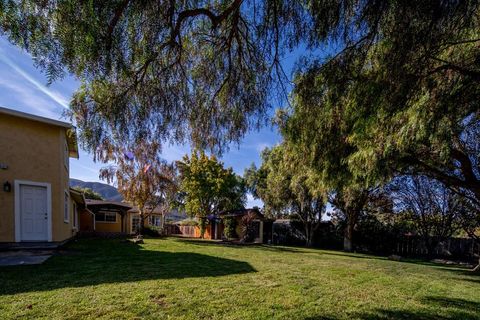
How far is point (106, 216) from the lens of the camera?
24.6 metres

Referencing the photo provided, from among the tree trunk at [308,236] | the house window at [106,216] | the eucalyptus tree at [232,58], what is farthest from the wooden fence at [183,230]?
the eucalyptus tree at [232,58]

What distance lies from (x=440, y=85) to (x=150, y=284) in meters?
5.17

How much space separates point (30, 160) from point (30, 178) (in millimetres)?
609

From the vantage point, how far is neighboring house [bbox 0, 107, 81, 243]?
351 inches

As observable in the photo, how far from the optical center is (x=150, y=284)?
16.4 feet

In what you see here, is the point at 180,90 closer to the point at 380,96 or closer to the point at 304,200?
the point at 380,96

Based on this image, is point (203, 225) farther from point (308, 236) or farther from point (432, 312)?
point (432, 312)

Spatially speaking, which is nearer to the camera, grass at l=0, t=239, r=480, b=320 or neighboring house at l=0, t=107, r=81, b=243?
grass at l=0, t=239, r=480, b=320

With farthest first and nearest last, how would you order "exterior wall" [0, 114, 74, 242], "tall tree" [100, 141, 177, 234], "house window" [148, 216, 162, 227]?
"house window" [148, 216, 162, 227] → "tall tree" [100, 141, 177, 234] → "exterior wall" [0, 114, 74, 242]

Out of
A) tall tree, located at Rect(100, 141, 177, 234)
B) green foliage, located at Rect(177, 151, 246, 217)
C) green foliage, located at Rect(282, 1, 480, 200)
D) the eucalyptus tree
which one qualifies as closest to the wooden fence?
green foliage, located at Rect(177, 151, 246, 217)

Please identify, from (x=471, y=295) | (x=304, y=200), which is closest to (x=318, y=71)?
(x=471, y=295)

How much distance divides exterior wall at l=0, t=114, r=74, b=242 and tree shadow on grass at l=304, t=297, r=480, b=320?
9749 mm

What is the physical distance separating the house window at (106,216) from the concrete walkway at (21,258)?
55.6ft

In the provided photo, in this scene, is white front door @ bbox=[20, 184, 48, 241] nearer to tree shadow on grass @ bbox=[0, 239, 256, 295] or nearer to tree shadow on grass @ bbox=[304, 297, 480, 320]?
tree shadow on grass @ bbox=[0, 239, 256, 295]
